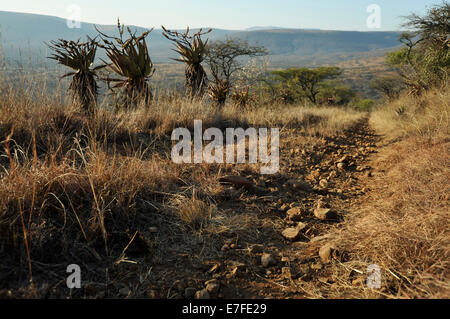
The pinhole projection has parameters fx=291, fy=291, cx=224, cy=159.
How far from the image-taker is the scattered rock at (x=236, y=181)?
2.60 metres

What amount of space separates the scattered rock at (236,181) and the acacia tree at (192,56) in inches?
148

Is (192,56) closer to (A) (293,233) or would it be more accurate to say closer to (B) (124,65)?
(B) (124,65)

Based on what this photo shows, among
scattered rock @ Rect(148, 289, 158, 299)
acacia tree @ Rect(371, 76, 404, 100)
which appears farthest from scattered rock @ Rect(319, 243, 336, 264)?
acacia tree @ Rect(371, 76, 404, 100)

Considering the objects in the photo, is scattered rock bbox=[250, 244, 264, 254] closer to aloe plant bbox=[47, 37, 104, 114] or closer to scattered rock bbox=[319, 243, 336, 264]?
scattered rock bbox=[319, 243, 336, 264]

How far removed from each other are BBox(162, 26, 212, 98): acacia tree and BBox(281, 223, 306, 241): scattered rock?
177 inches

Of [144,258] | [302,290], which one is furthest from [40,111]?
[302,290]

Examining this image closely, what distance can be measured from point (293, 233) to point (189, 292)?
87 centimetres

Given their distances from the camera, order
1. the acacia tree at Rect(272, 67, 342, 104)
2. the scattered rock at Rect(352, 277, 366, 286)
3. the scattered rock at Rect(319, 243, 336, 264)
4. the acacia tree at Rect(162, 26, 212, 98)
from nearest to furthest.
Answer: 1. the scattered rock at Rect(352, 277, 366, 286)
2. the scattered rock at Rect(319, 243, 336, 264)
3. the acacia tree at Rect(162, 26, 212, 98)
4. the acacia tree at Rect(272, 67, 342, 104)

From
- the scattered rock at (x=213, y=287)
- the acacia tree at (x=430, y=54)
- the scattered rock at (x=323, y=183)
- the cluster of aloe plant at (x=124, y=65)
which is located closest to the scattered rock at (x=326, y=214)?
the scattered rock at (x=323, y=183)

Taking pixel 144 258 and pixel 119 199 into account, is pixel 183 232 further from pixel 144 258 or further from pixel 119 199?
pixel 119 199

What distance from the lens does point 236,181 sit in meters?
2.60

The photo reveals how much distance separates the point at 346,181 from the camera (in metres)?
3.07

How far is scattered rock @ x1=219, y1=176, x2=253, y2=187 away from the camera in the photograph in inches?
103

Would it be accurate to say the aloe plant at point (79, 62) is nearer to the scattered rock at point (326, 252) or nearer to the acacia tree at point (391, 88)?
the scattered rock at point (326, 252)
